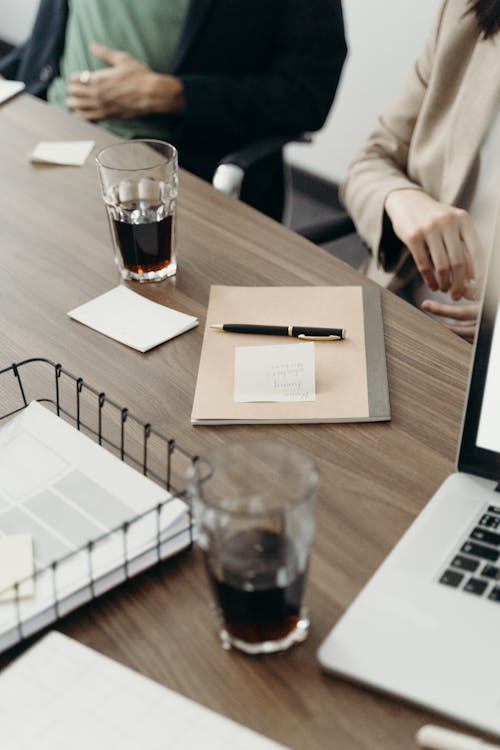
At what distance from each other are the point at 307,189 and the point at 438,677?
109 inches

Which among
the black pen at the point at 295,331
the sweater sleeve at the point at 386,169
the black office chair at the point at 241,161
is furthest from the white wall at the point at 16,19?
the black pen at the point at 295,331

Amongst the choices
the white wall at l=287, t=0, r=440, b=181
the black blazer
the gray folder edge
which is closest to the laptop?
the gray folder edge

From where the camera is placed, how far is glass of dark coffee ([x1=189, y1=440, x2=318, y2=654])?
62cm

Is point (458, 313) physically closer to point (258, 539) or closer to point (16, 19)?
point (258, 539)

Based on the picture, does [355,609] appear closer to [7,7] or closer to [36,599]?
[36,599]

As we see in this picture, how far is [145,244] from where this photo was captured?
1106 mm

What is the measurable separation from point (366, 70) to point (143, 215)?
1942mm

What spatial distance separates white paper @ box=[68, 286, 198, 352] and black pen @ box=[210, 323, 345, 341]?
0.18 feet

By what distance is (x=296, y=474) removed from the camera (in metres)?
0.65

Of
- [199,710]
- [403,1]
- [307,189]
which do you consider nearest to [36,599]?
[199,710]

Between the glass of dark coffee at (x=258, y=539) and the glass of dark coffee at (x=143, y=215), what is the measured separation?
0.51 m

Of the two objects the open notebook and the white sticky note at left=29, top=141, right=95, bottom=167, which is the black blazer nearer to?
the white sticky note at left=29, top=141, right=95, bottom=167

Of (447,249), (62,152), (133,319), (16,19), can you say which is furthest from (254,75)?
(16,19)

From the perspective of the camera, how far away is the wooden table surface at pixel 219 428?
0.63 m
